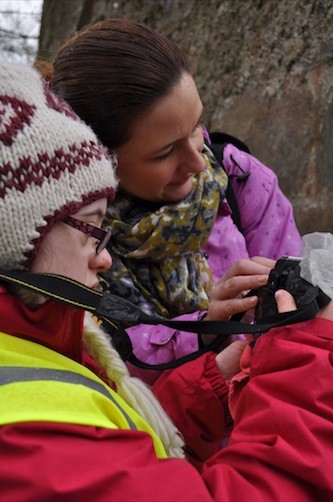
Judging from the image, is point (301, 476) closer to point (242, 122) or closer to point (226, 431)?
point (226, 431)

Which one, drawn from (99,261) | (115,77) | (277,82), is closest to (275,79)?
(277,82)

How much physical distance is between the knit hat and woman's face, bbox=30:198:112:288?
0.02 metres

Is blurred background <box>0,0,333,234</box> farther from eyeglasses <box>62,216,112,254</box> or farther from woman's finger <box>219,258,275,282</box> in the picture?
eyeglasses <box>62,216,112,254</box>

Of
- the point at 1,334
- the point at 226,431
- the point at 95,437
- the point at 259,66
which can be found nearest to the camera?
the point at 95,437

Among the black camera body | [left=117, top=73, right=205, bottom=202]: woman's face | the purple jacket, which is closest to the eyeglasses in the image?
the black camera body

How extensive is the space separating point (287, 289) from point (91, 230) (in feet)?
1.42

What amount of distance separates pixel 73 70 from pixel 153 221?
1.52 feet

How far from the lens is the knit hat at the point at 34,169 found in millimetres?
1127

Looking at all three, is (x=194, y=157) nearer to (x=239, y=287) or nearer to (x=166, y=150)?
(x=166, y=150)

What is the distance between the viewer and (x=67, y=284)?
1135 mm

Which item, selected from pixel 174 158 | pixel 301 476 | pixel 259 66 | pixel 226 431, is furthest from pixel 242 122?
pixel 301 476

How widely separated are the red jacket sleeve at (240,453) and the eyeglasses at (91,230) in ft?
1.28

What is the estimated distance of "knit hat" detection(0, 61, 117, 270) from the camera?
1127 millimetres

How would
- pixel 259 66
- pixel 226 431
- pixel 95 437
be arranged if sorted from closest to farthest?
pixel 95 437 → pixel 226 431 → pixel 259 66
